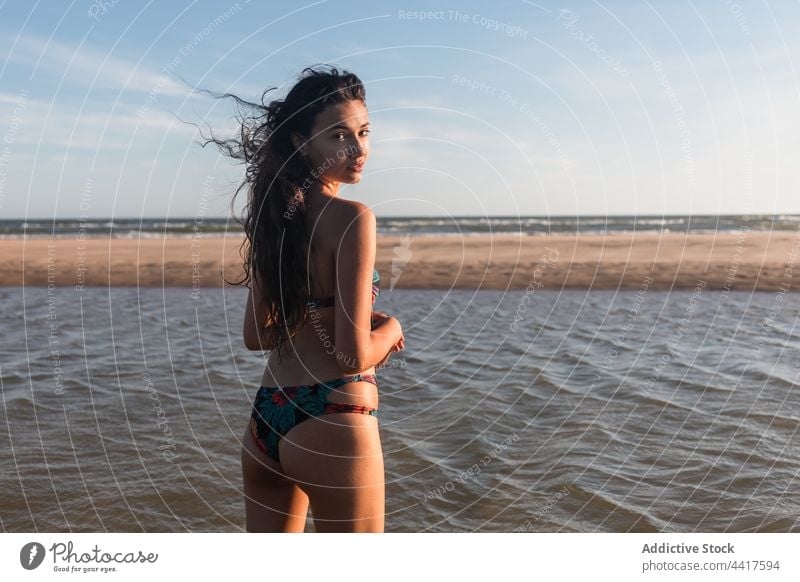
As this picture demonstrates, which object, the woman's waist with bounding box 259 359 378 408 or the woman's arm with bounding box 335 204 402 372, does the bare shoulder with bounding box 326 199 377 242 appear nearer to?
the woman's arm with bounding box 335 204 402 372

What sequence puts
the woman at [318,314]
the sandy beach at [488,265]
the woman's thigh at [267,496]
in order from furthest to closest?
the sandy beach at [488,265] < the woman's thigh at [267,496] < the woman at [318,314]

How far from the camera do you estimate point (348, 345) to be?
2.62 metres

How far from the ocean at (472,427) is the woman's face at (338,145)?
327 cm

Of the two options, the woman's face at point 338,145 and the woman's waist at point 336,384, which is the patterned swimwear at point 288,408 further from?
the woman's face at point 338,145

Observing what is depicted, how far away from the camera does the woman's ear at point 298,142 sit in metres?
2.88

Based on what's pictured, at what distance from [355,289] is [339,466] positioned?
679mm

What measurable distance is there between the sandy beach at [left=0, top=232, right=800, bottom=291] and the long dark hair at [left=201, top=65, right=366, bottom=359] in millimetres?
14906

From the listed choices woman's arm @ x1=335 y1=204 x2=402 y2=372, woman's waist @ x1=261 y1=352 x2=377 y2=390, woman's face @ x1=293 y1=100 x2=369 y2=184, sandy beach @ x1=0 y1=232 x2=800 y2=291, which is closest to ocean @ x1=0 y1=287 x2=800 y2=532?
woman's waist @ x1=261 y1=352 x2=377 y2=390

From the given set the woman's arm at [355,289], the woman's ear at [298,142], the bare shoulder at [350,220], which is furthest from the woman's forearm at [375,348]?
the woman's ear at [298,142]

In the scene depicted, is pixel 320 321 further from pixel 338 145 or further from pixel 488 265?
pixel 488 265

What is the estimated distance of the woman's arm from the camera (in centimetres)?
252

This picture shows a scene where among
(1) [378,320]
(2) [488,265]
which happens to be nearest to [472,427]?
(1) [378,320]

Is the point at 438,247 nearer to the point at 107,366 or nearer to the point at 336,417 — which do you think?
the point at 107,366

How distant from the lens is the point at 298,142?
9.53ft
